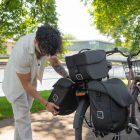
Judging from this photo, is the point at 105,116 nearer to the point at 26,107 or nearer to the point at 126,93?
the point at 126,93

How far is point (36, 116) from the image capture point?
26.8 ft

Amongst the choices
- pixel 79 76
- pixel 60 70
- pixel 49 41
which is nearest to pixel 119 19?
pixel 60 70

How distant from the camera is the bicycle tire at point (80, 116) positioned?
14.7 ft

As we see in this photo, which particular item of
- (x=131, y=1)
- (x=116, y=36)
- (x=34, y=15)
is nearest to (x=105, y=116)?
(x=34, y=15)

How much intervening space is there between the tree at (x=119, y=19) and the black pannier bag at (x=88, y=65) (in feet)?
41.9

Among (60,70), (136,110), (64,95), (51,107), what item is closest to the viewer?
(51,107)

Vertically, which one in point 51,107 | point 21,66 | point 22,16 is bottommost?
point 51,107

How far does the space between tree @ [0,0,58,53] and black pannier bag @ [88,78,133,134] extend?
9.76 metres

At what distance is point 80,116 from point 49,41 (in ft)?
3.41

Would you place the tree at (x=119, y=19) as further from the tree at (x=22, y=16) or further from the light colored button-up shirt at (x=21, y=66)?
the light colored button-up shirt at (x=21, y=66)

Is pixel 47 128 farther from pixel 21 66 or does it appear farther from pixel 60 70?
pixel 21 66

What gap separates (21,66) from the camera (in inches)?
163

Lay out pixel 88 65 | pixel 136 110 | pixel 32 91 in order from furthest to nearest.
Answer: pixel 136 110 < pixel 88 65 < pixel 32 91

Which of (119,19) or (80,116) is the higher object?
(119,19)
